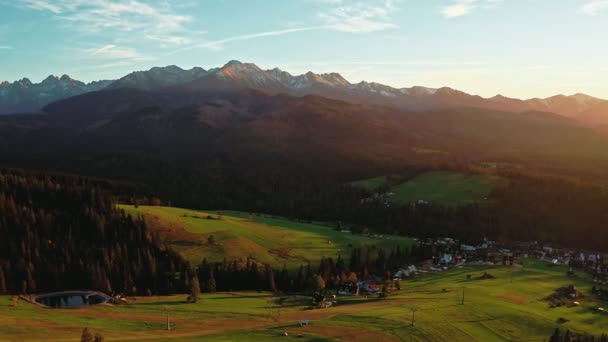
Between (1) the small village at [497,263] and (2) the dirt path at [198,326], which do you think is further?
(1) the small village at [497,263]

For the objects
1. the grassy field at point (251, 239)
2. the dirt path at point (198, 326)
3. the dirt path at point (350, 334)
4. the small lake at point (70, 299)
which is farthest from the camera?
the grassy field at point (251, 239)

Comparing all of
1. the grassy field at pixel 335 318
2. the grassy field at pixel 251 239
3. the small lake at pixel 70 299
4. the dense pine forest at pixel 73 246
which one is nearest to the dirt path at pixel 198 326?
the grassy field at pixel 335 318

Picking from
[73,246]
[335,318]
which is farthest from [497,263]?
[73,246]

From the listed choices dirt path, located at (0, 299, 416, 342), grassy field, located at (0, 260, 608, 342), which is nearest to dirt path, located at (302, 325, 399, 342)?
dirt path, located at (0, 299, 416, 342)

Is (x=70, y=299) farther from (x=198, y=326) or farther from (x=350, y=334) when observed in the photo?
(x=350, y=334)

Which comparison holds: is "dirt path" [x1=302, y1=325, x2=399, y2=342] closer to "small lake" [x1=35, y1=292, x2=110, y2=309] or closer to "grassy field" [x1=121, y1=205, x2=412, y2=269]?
"small lake" [x1=35, y1=292, x2=110, y2=309]

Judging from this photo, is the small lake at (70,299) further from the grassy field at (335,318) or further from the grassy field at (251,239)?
the grassy field at (251,239)

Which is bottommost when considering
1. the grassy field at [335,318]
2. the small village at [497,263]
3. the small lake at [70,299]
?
the small village at [497,263]
